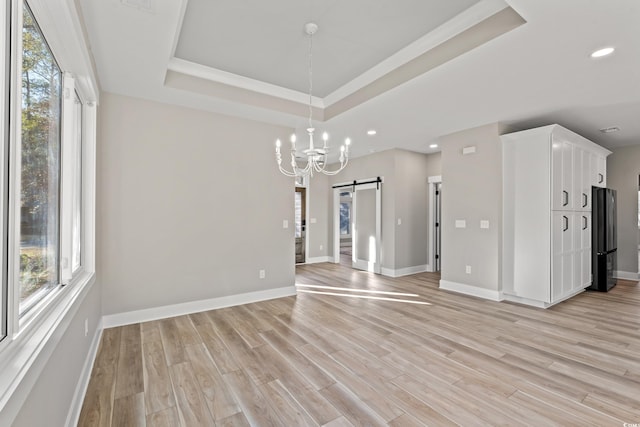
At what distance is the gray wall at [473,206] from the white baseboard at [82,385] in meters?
4.85

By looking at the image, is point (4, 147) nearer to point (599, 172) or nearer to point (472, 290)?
point (472, 290)

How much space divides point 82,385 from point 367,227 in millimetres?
5563

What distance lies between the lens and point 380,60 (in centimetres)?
327

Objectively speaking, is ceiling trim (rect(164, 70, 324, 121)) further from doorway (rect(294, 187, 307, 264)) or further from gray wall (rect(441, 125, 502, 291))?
doorway (rect(294, 187, 307, 264))

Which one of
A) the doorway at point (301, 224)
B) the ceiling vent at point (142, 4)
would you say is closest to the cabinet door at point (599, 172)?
the doorway at point (301, 224)

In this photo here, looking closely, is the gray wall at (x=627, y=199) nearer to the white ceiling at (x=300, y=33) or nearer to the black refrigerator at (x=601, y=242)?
the black refrigerator at (x=601, y=242)

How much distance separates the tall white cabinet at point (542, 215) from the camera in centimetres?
402

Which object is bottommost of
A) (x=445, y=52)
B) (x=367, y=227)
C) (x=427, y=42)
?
(x=367, y=227)

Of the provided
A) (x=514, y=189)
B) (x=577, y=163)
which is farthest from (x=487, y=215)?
(x=577, y=163)

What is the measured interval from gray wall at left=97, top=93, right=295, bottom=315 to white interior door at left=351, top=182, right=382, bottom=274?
247 cm

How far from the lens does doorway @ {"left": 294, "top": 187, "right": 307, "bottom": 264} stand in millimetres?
7566

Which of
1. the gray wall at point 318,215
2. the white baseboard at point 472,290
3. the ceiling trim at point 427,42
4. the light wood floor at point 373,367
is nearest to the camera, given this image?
the light wood floor at point 373,367

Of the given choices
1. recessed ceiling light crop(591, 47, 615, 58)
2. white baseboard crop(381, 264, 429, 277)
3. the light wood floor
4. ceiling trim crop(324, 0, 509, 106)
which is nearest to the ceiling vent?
ceiling trim crop(324, 0, 509, 106)

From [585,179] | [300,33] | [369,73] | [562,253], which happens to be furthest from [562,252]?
[300,33]
